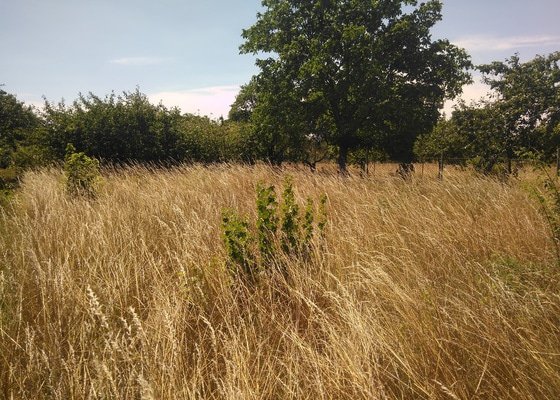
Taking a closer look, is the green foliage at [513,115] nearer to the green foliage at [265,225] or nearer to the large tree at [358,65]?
the large tree at [358,65]

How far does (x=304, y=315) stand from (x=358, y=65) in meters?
11.5

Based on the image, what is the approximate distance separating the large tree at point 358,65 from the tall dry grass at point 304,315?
28.6ft

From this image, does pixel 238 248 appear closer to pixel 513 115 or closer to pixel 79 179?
pixel 79 179

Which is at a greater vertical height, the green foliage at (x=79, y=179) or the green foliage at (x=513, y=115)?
the green foliage at (x=513, y=115)

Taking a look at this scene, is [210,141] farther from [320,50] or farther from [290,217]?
[290,217]

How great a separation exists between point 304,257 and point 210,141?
13736 mm

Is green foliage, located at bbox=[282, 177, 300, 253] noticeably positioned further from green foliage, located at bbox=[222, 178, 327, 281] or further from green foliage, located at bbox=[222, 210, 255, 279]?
green foliage, located at bbox=[222, 210, 255, 279]

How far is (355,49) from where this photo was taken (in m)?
11.5

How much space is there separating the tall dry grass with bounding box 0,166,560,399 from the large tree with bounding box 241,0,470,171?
8.72 metres

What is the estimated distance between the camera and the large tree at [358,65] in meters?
11.9

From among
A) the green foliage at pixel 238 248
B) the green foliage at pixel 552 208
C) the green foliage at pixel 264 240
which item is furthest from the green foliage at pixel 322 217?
the green foliage at pixel 552 208

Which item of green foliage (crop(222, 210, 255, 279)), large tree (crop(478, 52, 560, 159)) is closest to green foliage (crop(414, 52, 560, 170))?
large tree (crop(478, 52, 560, 159))

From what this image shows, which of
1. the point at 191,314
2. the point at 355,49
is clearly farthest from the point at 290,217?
the point at 355,49

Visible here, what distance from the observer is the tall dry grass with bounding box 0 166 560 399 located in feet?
5.24
